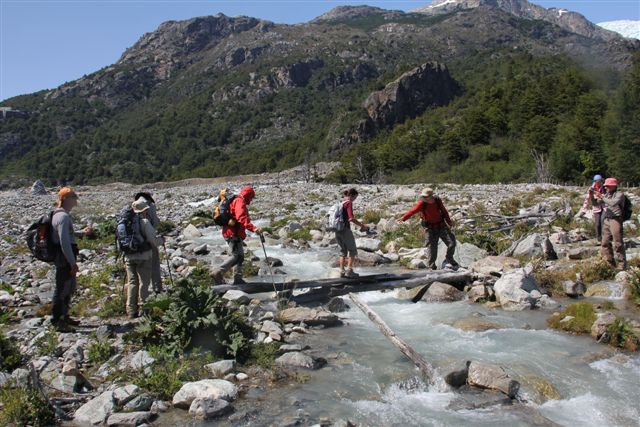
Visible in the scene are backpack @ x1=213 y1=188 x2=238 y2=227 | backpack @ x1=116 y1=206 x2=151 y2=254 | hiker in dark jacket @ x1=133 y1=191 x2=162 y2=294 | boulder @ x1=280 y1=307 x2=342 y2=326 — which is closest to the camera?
backpack @ x1=116 y1=206 x2=151 y2=254

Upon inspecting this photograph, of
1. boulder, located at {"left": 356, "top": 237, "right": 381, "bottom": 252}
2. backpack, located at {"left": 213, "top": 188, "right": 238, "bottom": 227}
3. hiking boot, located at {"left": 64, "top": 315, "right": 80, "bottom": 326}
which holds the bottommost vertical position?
boulder, located at {"left": 356, "top": 237, "right": 381, "bottom": 252}

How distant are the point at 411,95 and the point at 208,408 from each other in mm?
137951

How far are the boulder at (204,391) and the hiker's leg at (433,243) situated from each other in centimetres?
703

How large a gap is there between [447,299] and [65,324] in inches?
283

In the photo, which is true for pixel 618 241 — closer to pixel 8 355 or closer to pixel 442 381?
pixel 442 381

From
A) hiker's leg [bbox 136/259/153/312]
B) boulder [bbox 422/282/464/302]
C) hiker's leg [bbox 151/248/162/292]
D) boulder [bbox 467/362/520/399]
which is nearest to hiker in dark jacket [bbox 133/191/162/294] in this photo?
hiker's leg [bbox 151/248/162/292]

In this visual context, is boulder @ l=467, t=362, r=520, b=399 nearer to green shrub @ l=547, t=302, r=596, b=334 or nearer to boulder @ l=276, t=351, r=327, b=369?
boulder @ l=276, t=351, r=327, b=369

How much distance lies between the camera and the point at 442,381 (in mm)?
6473

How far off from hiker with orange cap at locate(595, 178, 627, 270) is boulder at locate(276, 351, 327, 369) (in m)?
7.27

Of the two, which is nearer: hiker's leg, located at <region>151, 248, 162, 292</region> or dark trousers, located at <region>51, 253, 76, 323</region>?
dark trousers, located at <region>51, 253, 76, 323</region>

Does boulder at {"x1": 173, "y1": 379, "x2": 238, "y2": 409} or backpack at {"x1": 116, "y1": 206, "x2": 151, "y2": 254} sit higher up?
backpack at {"x1": 116, "y1": 206, "x2": 151, "y2": 254}

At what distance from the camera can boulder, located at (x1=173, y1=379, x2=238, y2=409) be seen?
5910 millimetres

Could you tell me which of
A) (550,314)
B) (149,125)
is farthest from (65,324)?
(149,125)

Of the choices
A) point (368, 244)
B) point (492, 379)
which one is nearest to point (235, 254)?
point (492, 379)
